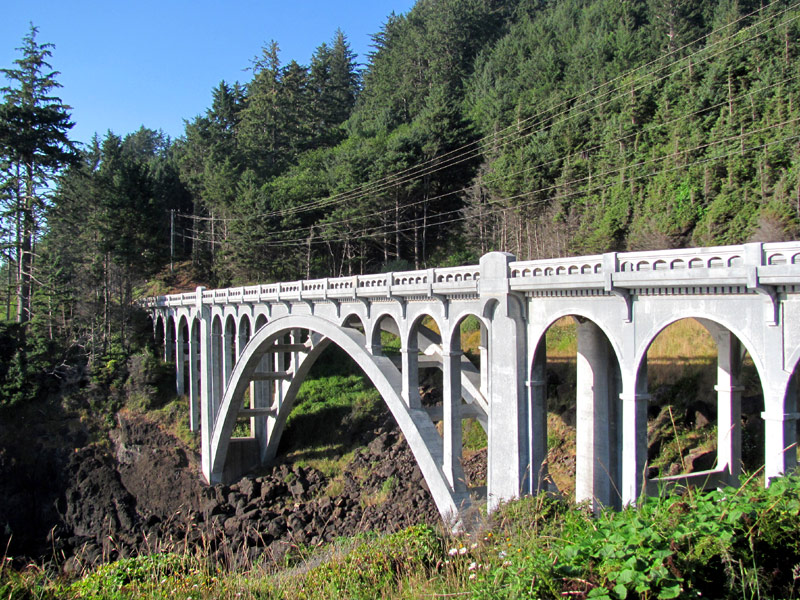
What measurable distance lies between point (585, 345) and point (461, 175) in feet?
114

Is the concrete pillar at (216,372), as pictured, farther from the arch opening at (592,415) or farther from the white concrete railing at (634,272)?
the arch opening at (592,415)

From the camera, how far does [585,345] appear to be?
487 inches

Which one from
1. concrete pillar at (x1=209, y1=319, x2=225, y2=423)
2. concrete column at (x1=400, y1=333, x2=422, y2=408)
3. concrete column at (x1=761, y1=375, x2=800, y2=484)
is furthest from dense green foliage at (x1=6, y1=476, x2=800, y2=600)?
concrete pillar at (x1=209, y1=319, x2=225, y2=423)

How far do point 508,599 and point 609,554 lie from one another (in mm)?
834

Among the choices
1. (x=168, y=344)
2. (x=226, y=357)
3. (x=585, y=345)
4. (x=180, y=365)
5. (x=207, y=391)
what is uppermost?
(x=585, y=345)

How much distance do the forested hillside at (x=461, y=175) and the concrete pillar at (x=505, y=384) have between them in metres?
16.4

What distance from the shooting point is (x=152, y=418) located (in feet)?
115

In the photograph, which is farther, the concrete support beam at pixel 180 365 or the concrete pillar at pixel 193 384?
the concrete support beam at pixel 180 365

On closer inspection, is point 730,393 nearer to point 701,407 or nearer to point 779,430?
point 779,430

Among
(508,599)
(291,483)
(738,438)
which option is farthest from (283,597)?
(291,483)

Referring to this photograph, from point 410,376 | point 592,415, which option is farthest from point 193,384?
point 592,415

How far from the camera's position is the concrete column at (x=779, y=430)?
827cm

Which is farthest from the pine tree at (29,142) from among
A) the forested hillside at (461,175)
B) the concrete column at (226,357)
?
the concrete column at (226,357)

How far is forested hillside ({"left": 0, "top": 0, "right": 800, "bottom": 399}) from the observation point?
29377mm
